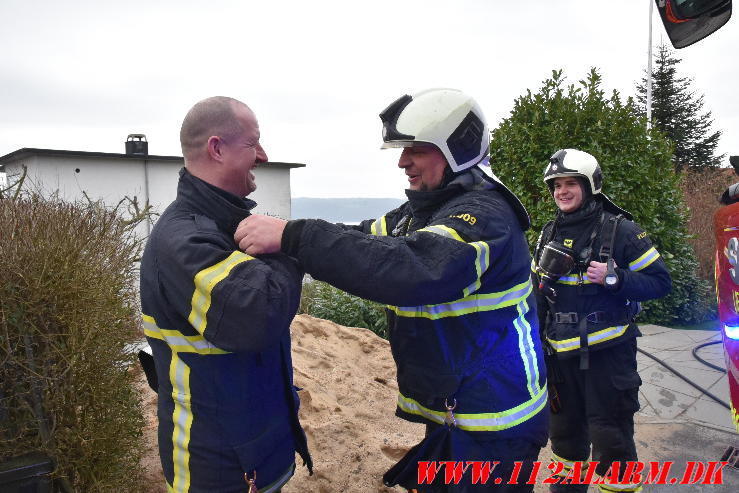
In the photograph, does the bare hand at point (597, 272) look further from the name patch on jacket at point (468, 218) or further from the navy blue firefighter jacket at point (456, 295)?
the name patch on jacket at point (468, 218)

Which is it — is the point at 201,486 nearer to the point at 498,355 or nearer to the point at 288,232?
the point at 288,232

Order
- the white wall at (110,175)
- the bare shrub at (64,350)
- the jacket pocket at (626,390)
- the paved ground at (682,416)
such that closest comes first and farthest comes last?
the bare shrub at (64,350), the jacket pocket at (626,390), the paved ground at (682,416), the white wall at (110,175)

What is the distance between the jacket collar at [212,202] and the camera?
2.04 m

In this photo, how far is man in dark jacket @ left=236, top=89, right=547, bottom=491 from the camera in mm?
1814

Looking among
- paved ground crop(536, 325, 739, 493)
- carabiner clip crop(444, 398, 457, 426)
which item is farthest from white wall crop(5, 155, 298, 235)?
carabiner clip crop(444, 398, 457, 426)

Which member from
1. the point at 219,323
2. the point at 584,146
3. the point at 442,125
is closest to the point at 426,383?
the point at 219,323

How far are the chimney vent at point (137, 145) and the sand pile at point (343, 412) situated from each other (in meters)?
12.1

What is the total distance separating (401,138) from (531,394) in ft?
4.02

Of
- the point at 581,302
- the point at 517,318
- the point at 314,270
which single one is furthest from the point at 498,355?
the point at 581,302

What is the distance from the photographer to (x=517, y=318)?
225 centimetres

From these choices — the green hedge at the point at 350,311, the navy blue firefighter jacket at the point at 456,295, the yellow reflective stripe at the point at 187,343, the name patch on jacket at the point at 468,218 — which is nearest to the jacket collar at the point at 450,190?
the navy blue firefighter jacket at the point at 456,295

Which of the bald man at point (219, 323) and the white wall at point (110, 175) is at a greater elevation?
the white wall at point (110, 175)

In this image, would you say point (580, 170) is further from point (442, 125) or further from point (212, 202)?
point (212, 202)

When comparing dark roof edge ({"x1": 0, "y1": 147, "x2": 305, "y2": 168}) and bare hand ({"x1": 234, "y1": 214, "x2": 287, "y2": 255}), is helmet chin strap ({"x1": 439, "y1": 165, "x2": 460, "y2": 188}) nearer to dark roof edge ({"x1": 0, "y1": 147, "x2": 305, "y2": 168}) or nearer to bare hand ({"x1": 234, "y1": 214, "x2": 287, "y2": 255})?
bare hand ({"x1": 234, "y1": 214, "x2": 287, "y2": 255})
